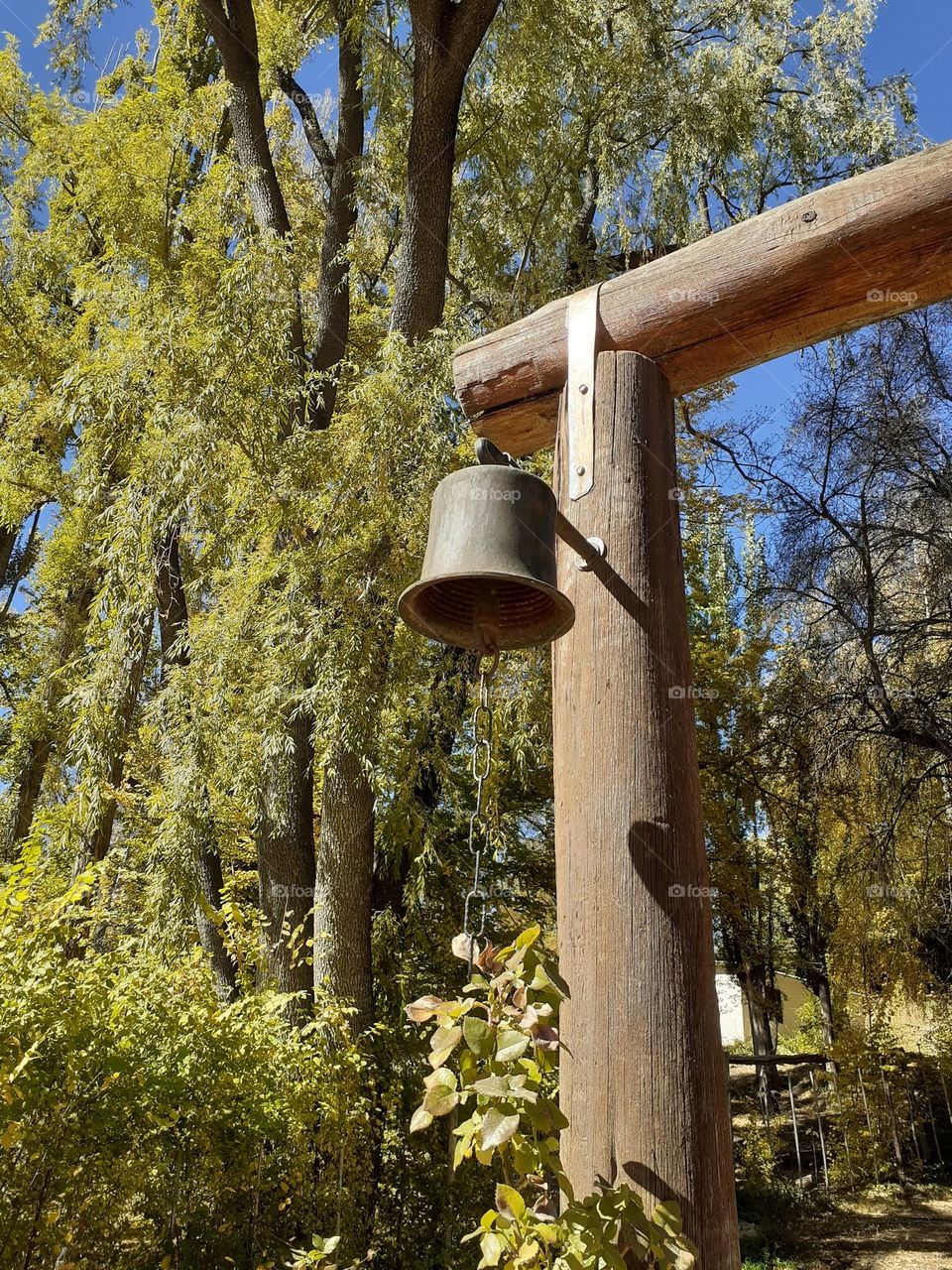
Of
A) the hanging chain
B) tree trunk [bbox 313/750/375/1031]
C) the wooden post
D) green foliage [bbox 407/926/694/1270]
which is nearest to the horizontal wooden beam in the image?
the wooden post

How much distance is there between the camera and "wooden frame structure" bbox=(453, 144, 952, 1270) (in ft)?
5.39

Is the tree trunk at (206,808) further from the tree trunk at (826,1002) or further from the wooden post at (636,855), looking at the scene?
the tree trunk at (826,1002)

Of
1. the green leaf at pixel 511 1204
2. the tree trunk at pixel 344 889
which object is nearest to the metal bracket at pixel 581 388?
the green leaf at pixel 511 1204

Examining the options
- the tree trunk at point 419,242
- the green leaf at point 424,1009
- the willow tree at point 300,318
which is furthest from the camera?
the tree trunk at point 419,242

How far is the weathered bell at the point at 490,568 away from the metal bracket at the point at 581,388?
0.13 meters

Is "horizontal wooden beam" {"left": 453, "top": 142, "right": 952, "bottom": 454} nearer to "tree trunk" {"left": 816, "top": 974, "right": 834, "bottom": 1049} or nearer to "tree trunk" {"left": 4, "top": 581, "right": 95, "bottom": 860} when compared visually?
"tree trunk" {"left": 4, "top": 581, "right": 95, "bottom": 860}

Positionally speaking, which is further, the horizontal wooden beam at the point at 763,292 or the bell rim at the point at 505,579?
the horizontal wooden beam at the point at 763,292

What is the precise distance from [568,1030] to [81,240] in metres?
10.2

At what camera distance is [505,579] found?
1.94 meters

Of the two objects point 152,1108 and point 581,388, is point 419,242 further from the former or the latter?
point 152,1108

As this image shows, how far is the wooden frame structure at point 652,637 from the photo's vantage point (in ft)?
5.39

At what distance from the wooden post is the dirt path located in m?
6.76

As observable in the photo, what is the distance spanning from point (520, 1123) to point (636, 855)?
1.63 ft

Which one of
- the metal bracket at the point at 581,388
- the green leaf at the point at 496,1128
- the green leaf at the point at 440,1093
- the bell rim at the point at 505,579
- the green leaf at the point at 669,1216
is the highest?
the metal bracket at the point at 581,388
